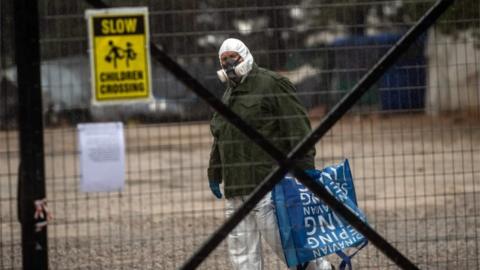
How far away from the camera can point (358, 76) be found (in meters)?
6.75

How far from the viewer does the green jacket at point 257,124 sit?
7.05 meters

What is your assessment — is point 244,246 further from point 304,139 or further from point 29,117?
point 29,117

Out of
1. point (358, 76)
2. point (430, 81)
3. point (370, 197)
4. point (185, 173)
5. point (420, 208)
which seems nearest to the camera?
point (358, 76)

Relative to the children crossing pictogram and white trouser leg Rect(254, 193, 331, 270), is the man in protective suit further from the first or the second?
the children crossing pictogram

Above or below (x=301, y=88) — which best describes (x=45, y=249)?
below

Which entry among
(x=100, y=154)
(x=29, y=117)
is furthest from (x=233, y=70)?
(x=29, y=117)

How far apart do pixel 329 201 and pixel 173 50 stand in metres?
1.33

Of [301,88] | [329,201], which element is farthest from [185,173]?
[329,201]

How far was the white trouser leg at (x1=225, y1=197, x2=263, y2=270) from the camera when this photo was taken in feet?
23.8

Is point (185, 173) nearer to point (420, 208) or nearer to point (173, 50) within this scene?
Answer: point (420, 208)

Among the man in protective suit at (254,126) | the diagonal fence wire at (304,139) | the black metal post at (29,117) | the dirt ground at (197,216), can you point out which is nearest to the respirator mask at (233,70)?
the man in protective suit at (254,126)

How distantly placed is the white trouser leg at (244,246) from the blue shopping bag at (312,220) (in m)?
0.31

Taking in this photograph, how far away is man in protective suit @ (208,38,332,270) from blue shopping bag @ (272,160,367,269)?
0.17 m

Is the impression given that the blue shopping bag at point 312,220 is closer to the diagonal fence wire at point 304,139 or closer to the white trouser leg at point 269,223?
the white trouser leg at point 269,223
